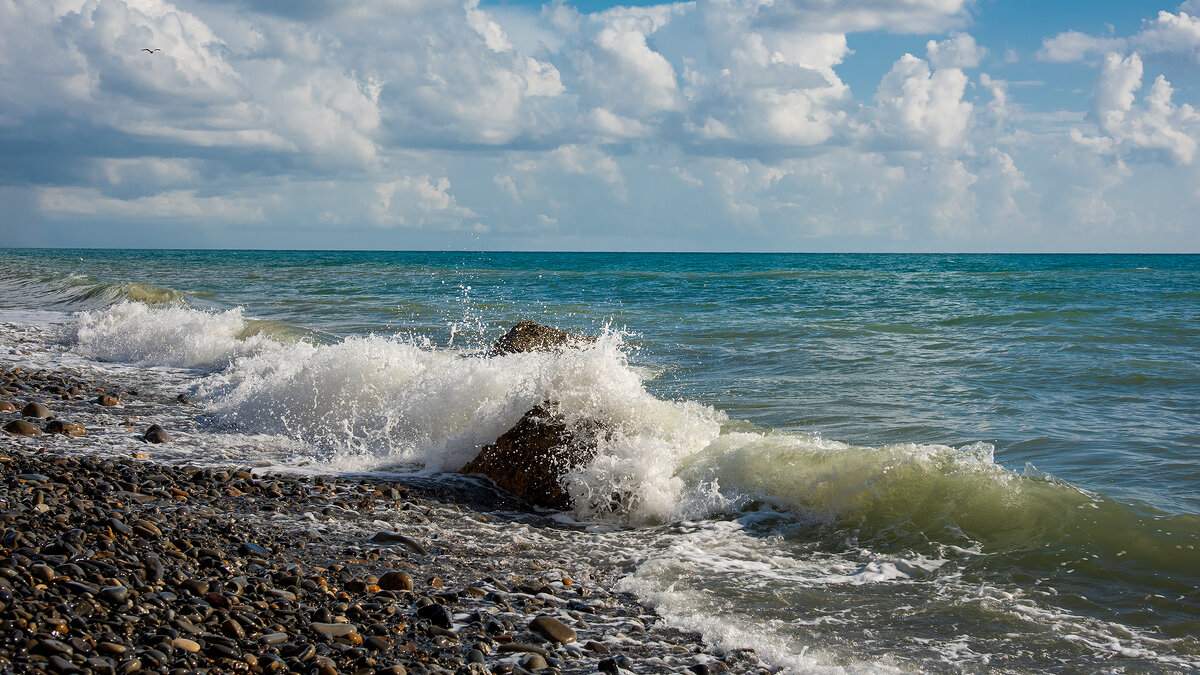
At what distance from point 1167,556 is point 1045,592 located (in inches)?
41.0

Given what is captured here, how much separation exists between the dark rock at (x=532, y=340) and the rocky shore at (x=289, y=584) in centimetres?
412

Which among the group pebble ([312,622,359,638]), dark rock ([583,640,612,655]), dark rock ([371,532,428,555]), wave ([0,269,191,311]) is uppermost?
wave ([0,269,191,311])

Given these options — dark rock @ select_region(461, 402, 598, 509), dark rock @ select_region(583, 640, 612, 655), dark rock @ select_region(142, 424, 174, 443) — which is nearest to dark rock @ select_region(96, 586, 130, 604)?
dark rock @ select_region(583, 640, 612, 655)

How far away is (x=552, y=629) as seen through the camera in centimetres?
410

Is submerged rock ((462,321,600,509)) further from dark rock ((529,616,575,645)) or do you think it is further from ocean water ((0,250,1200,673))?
dark rock ((529,616,575,645))

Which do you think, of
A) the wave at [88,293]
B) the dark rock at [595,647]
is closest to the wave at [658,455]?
the dark rock at [595,647]

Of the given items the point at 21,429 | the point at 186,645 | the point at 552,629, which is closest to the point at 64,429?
the point at 21,429

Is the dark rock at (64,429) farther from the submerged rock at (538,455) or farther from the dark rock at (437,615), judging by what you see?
the dark rock at (437,615)

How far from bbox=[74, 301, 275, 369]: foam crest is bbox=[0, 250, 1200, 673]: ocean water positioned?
6cm

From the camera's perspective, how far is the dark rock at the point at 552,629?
4.06 metres

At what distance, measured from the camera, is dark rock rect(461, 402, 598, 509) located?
6.78 metres

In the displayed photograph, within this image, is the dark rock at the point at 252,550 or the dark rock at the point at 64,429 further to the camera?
the dark rock at the point at 64,429

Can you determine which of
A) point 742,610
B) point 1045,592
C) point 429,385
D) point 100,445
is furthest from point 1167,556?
point 100,445

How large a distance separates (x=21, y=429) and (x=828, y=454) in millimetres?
7150
